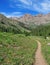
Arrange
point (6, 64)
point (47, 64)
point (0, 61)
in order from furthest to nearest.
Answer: point (47, 64), point (0, 61), point (6, 64)

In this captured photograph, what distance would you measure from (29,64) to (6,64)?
293 cm

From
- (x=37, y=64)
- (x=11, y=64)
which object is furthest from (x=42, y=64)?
(x=11, y=64)

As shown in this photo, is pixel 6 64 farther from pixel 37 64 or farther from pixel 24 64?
pixel 37 64

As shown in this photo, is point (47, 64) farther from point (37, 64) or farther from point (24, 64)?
point (24, 64)

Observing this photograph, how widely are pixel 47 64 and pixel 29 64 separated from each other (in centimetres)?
228

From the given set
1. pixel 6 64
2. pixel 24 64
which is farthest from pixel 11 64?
pixel 24 64

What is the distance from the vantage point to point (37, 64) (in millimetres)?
22719

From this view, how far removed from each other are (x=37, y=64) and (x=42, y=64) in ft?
1.88

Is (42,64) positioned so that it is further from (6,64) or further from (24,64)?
(6,64)

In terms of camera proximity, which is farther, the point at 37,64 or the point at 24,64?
the point at 37,64

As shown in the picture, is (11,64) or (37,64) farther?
(37,64)

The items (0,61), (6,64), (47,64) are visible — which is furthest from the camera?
(47,64)

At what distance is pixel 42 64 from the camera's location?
2258 centimetres

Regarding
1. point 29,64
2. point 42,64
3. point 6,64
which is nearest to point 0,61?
point 6,64
